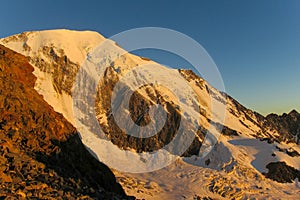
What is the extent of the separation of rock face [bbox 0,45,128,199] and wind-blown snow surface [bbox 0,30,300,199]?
1353 inches

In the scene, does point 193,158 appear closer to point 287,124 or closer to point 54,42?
point 54,42

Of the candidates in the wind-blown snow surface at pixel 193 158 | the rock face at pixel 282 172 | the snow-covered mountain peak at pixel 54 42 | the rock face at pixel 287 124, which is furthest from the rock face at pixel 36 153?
the rock face at pixel 287 124

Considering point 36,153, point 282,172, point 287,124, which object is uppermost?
point 287,124

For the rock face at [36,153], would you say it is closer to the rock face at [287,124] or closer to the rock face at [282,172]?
the rock face at [282,172]

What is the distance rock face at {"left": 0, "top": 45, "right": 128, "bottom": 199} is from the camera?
1705 centimetres

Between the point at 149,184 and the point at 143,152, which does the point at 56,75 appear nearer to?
the point at 143,152

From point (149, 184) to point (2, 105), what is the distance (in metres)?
50.0

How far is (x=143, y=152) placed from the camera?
8788cm

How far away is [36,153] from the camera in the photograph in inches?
856

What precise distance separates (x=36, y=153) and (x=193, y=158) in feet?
231

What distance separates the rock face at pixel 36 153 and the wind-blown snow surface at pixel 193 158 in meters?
34.4

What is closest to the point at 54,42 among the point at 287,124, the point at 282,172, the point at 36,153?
the point at 282,172

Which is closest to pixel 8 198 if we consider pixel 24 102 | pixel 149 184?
pixel 24 102

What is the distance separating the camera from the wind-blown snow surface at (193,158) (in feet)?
233
